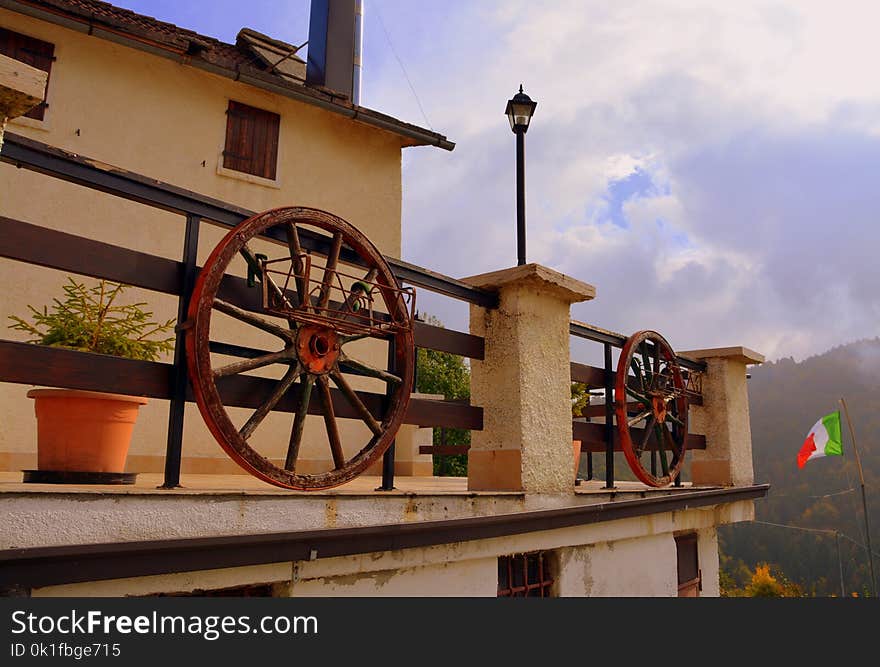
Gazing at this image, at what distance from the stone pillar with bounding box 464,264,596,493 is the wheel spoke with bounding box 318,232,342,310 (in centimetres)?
153

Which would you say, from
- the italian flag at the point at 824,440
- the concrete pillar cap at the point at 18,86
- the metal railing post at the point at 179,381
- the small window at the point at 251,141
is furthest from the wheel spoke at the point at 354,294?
the italian flag at the point at 824,440

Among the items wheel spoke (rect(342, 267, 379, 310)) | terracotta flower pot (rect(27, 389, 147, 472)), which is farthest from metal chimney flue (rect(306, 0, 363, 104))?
terracotta flower pot (rect(27, 389, 147, 472))

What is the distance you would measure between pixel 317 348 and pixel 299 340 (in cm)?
13

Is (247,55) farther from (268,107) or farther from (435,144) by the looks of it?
(435,144)

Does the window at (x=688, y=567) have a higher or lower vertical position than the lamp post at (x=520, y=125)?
lower

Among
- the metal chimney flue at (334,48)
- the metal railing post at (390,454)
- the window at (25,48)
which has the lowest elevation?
the metal railing post at (390,454)

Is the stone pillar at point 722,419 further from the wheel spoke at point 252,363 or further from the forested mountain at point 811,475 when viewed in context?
the forested mountain at point 811,475

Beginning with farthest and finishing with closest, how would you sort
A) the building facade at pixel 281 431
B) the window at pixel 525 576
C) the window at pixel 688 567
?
the window at pixel 688 567, the window at pixel 525 576, the building facade at pixel 281 431

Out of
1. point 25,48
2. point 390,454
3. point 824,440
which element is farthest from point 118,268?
point 824,440

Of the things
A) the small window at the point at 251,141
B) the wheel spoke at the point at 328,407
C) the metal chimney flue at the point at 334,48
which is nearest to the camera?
the wheel spoke at the point at 328,407

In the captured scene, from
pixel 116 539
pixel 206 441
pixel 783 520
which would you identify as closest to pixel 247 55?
pixel 206 441

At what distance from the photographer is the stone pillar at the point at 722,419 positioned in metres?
8.67

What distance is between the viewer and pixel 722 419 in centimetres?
869

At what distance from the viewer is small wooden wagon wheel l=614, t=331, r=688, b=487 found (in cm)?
655
